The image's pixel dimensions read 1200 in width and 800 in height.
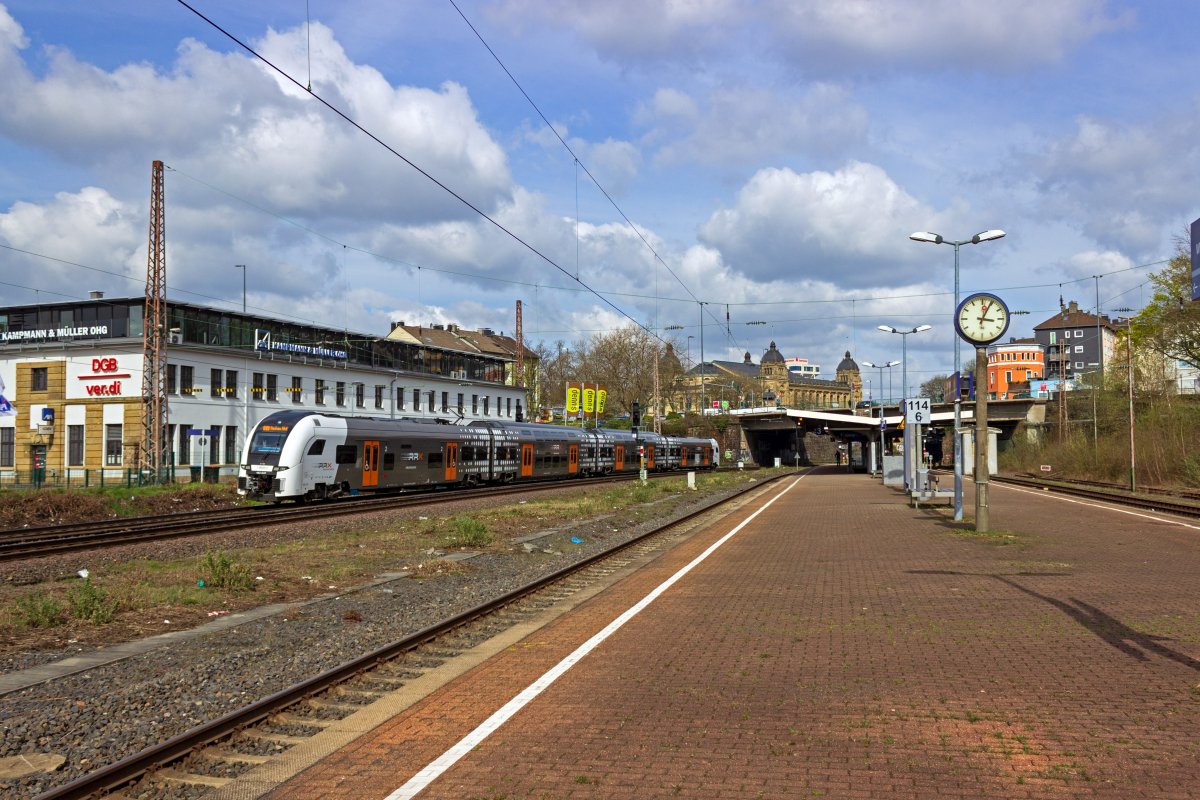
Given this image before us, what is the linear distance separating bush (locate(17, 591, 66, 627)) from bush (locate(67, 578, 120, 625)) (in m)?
0.17

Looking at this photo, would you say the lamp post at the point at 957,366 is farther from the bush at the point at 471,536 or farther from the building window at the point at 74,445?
the building window at the point at 74,445

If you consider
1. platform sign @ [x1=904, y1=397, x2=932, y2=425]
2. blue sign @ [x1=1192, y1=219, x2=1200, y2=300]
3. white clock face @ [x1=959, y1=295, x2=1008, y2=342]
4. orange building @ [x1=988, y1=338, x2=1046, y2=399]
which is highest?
orange building @ [x1=988, y1=338, x2=1046, y2=399]

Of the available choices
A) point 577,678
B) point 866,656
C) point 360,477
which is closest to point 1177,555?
point 866,656

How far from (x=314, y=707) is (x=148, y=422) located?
146 ft

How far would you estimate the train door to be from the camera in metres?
33.6

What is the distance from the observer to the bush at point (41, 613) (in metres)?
10.7

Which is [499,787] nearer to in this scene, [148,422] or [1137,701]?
[1137,701]

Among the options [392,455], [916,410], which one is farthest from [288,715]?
[392,455]

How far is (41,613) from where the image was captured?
10828 mm

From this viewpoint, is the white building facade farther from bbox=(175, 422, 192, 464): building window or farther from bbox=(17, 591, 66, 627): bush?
bbox=(17, 591, 66, 627): bush

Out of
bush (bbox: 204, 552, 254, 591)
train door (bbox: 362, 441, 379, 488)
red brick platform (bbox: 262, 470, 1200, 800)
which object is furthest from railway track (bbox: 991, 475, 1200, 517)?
bush (bbox: 204, 552, 254, 591)

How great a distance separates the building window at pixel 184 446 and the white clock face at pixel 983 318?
139ft

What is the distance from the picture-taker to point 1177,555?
1644 cm

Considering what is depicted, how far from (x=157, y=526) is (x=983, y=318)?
61.2 feet
